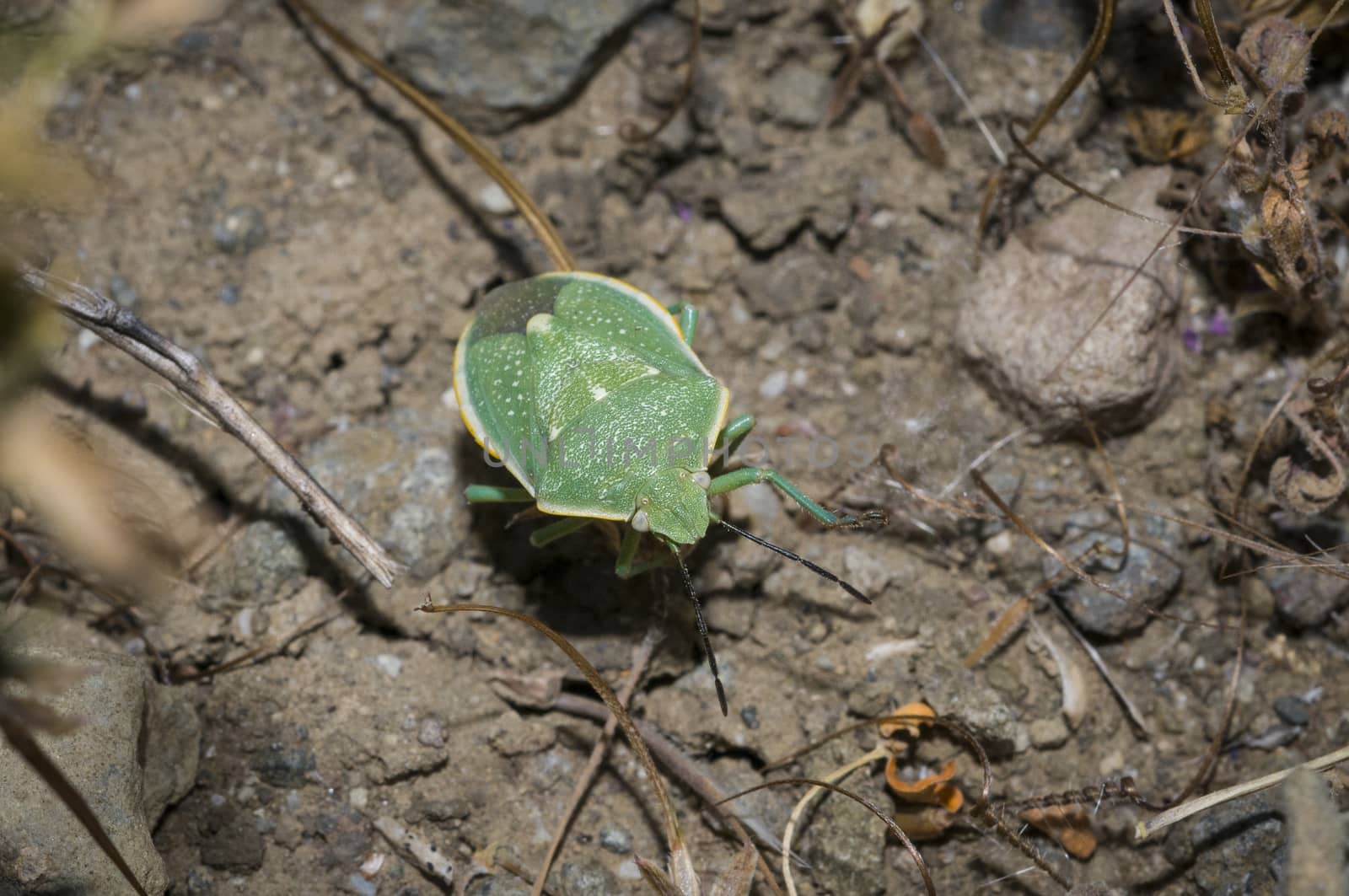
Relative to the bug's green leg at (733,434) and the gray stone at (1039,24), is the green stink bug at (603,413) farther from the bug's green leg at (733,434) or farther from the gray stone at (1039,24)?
the gray stone at (1039,24)

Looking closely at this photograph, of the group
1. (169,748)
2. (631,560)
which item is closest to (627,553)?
(631,560)

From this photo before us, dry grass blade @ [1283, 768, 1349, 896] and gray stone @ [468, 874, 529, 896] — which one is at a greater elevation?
dry grass blade @ [1283, 768, 1349, 896]

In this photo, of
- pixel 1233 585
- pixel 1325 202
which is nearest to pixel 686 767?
Result: pixel 1233 585

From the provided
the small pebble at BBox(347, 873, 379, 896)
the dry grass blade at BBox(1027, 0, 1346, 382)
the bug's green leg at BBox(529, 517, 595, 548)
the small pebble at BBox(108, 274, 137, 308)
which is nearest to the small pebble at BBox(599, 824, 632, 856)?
the small pebble at BBox(347, 873, 379, 896)

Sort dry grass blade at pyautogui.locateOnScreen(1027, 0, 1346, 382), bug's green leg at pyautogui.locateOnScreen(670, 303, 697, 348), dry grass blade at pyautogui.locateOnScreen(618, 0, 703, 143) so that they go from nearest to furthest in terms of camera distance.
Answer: dry grass blade at pyautogui.locateOnScreen(1027, 0, 1346, 382) < bug's green leg at pyautogui.locateOnScreen(670, 303, 697, 348) < dry grass blade at pyautogui.locateOnScreen(618, 0, 703, 143)

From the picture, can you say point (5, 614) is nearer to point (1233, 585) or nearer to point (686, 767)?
point (686, 767)

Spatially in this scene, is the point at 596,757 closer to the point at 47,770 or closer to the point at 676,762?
the point at 676,762

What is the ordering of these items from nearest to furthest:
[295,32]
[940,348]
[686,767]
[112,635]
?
[686,767] → [112,635] → [940,348] → [295,32]

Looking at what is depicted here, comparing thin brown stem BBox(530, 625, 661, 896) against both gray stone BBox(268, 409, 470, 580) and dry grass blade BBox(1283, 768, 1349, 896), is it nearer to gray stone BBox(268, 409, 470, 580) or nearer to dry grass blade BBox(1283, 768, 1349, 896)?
gray stone BBox(268, 409, 470, 580)
